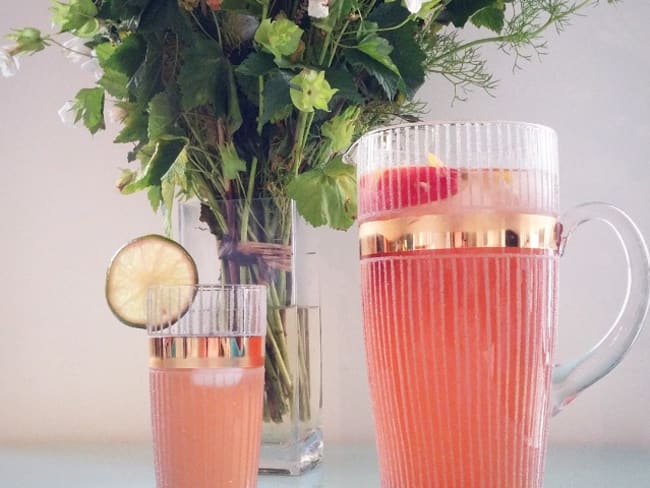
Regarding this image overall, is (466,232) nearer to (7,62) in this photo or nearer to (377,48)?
(377,48)

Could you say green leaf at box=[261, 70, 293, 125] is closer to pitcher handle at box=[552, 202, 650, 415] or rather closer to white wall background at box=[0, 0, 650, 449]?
pitcher handle at box=[552, 202, 650, 415]

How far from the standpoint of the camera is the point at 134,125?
87 cm

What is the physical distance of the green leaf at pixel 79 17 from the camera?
32.0 inches

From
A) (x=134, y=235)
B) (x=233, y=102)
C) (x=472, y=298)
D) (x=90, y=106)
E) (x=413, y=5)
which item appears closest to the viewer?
(x=472, y=298)

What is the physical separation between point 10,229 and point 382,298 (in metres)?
0.95

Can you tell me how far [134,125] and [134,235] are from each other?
0.53 metres

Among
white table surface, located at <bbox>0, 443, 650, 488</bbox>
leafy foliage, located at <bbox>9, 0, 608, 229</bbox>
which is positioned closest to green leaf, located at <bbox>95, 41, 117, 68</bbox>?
leafy foliage, located at <bbox>9, 0, 608, 229</bbox>

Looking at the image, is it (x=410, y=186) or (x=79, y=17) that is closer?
(x=410, y=186)

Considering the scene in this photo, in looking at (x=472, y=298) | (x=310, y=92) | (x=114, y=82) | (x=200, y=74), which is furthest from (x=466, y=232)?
(x=114, y=82)

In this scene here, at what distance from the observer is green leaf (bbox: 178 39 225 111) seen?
79 cm

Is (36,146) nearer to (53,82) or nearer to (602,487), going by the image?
(53,82)

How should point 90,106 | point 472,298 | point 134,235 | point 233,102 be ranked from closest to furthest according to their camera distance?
point 472,298 < point 233,102 < point 90,106 < point 134,235

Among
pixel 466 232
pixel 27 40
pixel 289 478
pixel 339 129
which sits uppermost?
pixel 27 40

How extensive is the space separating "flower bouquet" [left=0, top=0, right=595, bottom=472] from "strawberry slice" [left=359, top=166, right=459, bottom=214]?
142 millimetres
